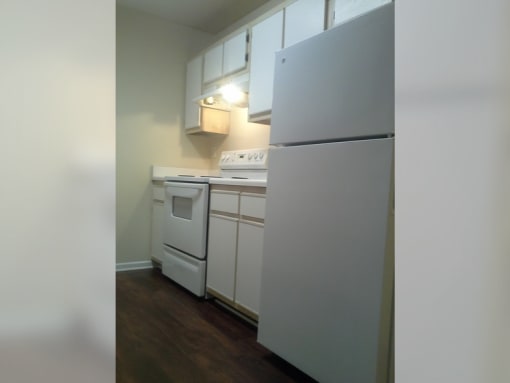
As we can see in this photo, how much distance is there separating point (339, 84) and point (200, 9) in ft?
7.28

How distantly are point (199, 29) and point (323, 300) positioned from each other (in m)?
3.03

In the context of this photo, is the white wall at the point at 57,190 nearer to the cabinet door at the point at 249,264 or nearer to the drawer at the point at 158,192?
the cabinet door at the point at 249,264

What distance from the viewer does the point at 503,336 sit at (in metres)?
0.43

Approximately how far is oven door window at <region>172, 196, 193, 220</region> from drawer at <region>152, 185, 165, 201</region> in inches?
10.4

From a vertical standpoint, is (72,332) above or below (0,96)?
below

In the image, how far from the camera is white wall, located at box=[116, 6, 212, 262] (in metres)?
3.04

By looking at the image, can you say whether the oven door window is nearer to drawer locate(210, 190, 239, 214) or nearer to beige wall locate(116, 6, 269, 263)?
drawer locate(210, 190, 239, 214)

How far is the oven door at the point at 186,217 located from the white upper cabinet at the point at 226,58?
38.2 inches

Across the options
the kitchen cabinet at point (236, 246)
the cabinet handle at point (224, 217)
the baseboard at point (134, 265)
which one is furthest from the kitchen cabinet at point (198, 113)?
the baseboard at point (134, 265)

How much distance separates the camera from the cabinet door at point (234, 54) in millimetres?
2506

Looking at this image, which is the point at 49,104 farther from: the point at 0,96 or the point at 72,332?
the point at 72,332

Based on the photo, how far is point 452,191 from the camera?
18.9 inches

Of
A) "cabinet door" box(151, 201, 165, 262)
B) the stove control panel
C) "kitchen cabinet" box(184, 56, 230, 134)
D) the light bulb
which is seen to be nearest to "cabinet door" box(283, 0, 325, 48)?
the light bulb

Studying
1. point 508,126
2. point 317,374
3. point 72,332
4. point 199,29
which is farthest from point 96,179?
point 199,29
